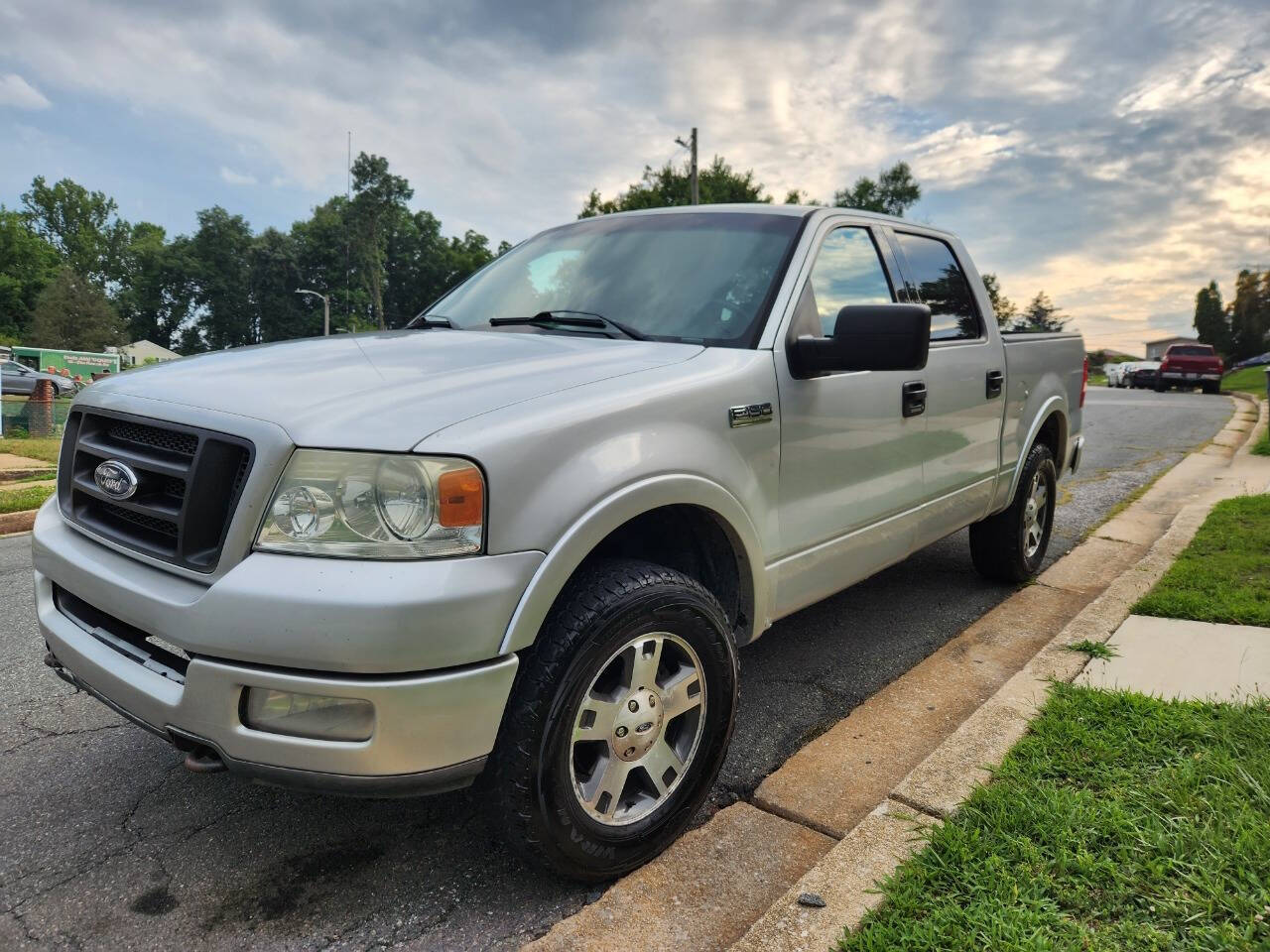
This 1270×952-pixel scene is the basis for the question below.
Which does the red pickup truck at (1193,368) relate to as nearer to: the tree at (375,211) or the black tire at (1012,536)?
the black tire at (1012,536)

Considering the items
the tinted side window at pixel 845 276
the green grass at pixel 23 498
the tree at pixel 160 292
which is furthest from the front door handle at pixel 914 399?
the tree at pixel 160 292

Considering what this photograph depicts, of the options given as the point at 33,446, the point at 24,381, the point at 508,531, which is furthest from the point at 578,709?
the point at 24,381

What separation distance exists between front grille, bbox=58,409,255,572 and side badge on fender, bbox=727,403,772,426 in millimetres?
Answer: 1265

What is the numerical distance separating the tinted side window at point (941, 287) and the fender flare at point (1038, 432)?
76cm

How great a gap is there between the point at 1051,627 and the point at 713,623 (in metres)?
2.62

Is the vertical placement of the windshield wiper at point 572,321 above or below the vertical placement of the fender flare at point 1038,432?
above

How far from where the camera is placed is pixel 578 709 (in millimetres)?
1987

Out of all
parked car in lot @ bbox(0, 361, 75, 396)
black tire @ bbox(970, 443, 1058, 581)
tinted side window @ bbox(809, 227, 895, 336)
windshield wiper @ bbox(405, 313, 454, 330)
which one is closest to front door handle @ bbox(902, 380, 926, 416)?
tinted side window @ bbox(809, 227, 895, 336)

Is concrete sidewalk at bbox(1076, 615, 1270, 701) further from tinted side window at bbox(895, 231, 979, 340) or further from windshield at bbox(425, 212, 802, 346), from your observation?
windshield at bbox(425, 212, 802, 346)

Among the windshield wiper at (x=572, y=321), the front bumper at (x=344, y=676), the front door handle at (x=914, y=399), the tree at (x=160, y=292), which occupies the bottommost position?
the front bumper at (x=344, y=676)

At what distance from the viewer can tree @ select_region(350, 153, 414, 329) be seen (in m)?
69.4

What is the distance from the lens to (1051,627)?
4.18 meters

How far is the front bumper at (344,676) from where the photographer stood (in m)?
1.73

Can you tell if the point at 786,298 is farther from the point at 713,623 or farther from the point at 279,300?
the point at 279,300
